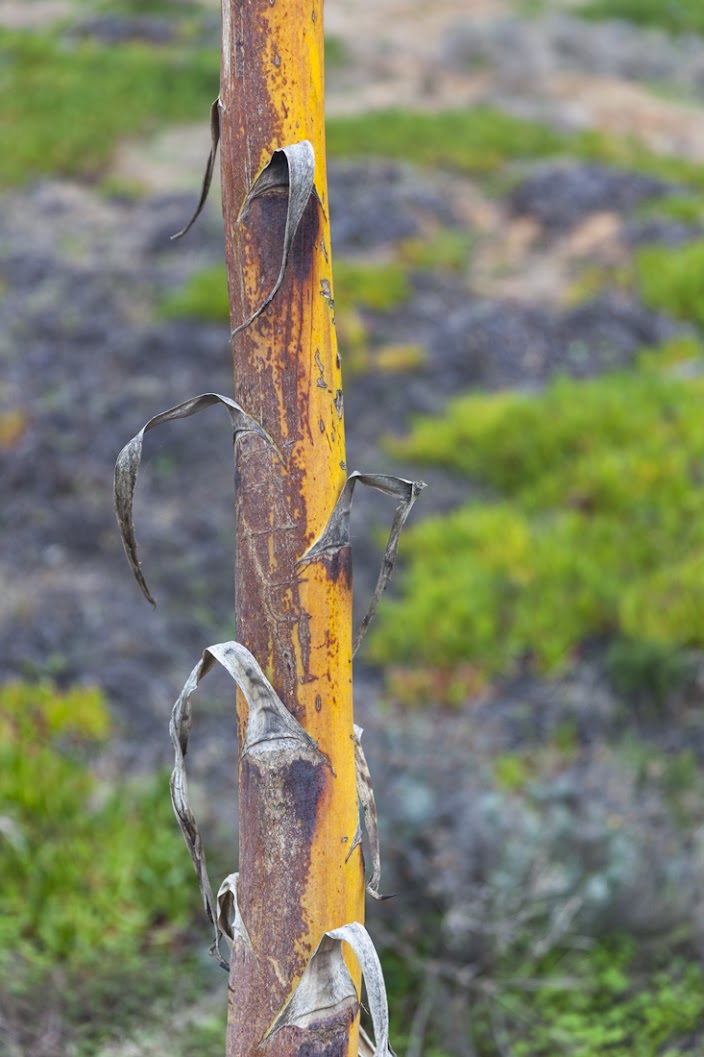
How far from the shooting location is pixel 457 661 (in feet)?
12.9

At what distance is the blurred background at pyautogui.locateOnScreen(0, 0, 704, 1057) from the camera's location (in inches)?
97.0

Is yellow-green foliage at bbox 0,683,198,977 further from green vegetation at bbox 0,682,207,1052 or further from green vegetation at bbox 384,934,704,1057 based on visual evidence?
green vegetation at bbox 384,934,704,1057

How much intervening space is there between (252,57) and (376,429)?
16.7 ft

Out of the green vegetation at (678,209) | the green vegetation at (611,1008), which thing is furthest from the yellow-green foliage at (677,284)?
the green vegetation at (611,1008)

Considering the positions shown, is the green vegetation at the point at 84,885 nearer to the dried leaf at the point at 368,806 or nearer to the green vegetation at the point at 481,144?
the dried leaf at the point at 368,806

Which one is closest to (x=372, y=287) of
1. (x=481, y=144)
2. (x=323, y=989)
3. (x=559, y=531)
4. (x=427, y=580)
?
(x=559, y=531)

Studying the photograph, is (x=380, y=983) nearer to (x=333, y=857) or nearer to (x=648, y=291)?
(x=333, y=857)

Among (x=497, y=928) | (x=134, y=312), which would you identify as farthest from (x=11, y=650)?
(x=134, y=312)

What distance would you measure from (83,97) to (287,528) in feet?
39.6

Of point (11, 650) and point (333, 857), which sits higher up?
point (11, 650)

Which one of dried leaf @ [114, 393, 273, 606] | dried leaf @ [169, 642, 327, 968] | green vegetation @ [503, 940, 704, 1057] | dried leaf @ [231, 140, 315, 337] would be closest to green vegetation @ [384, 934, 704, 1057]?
green vegetation @ [503, 940, 704, 1057]

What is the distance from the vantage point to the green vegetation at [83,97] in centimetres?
1021

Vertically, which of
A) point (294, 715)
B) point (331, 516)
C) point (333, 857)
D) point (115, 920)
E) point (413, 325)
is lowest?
point (115, 920)

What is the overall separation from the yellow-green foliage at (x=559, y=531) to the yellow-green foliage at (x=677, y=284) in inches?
46.6
